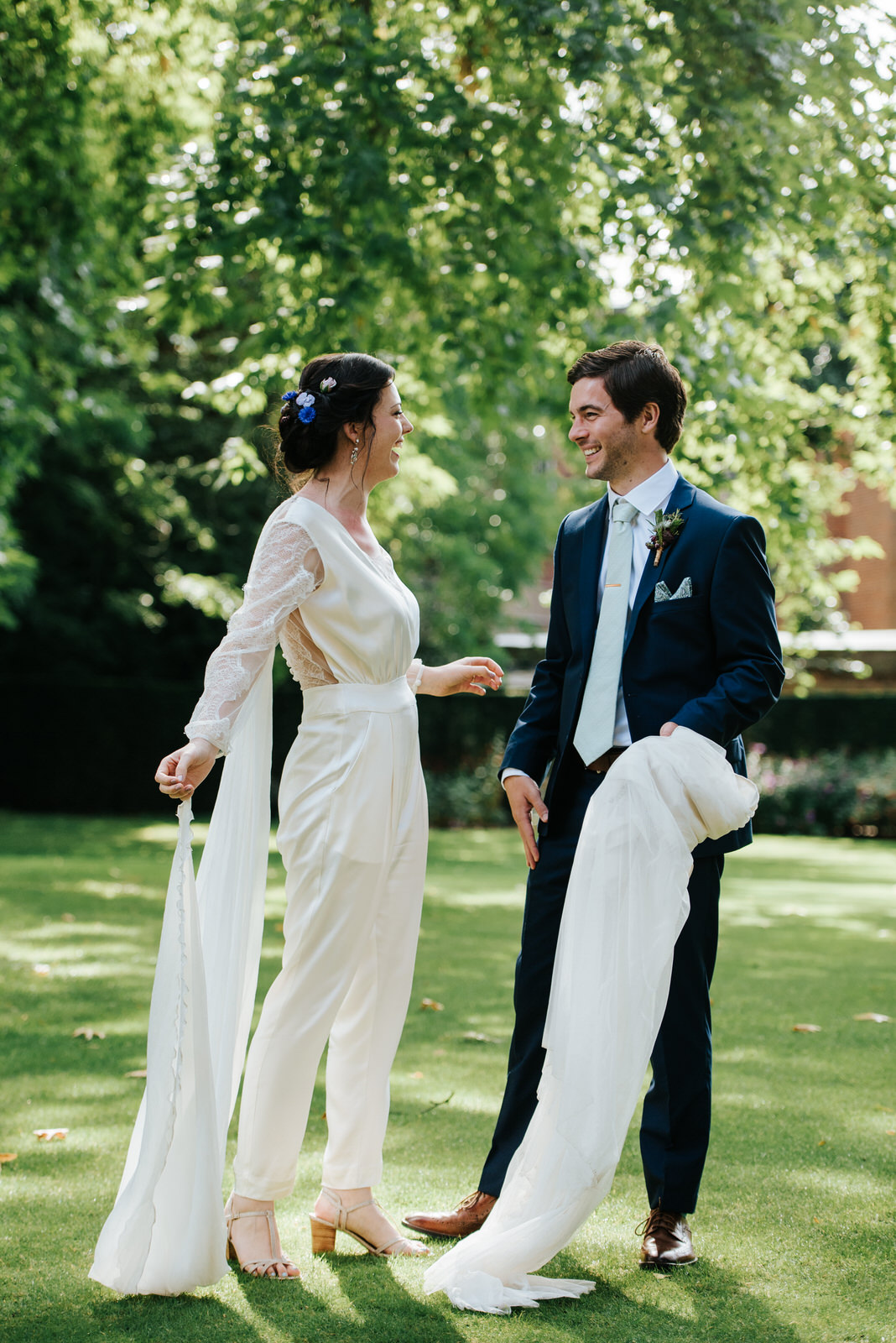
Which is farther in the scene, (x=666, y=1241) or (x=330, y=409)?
(x=330, y=409)

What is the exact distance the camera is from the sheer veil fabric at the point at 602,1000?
3020 millimetres

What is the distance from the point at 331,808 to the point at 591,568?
3.28 ft

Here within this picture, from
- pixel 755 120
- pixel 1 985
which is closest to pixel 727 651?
pixel 1 985

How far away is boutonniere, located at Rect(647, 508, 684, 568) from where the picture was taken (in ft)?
11.0

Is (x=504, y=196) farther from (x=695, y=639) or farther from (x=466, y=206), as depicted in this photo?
(x=695, y=639)

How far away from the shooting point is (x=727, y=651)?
3281 millimetres

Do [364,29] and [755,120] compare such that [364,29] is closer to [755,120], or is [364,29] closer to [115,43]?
[755,120]

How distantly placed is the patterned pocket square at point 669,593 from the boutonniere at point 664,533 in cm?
7

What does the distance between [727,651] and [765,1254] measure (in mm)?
1621

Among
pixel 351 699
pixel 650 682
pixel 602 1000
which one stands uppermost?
pixel 650 682

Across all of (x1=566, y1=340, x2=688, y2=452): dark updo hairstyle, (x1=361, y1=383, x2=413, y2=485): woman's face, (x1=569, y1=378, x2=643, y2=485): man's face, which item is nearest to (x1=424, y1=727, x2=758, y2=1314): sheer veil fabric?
(x1=569, y1=378, x2=643, y2=485): man's face

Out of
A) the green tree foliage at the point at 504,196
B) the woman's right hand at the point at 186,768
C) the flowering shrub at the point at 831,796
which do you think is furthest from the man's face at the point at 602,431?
the flowering shrub at the point at 831,796

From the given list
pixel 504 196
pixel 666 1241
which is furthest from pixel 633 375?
pixel 504 196

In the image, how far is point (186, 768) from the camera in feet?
10.2
